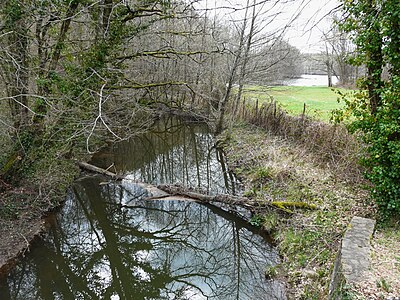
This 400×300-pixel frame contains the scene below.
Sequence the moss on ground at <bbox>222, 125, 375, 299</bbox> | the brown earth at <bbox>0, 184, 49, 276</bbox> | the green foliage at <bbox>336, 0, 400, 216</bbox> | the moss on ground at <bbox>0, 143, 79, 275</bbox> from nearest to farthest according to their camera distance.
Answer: the green foliage at <bbox>336, 0, 400, 216</bbox> → the moss on ground at <bbox>222, 125, 375, 299</bbox> → the brown earth at <bbox>0, 184, 49, 276</bbox> → the moss on ground at <bbox>0, 143, 79, 275</bbox>

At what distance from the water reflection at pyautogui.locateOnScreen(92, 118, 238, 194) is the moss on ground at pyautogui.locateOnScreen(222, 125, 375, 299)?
1418 millimetres

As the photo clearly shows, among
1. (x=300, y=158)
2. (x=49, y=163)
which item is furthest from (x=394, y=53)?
(x=49, y=163)

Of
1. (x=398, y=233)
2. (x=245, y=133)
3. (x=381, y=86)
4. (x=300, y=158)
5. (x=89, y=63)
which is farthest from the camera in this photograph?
(x=245, y=133)

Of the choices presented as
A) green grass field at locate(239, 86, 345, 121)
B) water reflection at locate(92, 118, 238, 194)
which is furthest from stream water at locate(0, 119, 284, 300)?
green grass field at locate(239, 86, 345, 121)

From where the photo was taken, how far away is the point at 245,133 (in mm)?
15625

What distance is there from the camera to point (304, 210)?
7410 millimetres

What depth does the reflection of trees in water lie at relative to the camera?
625 centimetres

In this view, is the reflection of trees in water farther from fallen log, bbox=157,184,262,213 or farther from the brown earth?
fallen log, bbox=157,184,262,213

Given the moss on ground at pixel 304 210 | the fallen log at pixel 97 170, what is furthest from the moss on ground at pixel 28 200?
the moss on ground at pixel 304 210

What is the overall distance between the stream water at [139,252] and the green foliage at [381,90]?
287cm

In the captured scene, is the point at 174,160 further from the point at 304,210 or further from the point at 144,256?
the point at 304,210

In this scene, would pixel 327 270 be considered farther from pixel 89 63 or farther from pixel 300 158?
pixel 89 63

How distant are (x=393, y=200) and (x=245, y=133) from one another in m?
10.2

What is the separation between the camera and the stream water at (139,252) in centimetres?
625
